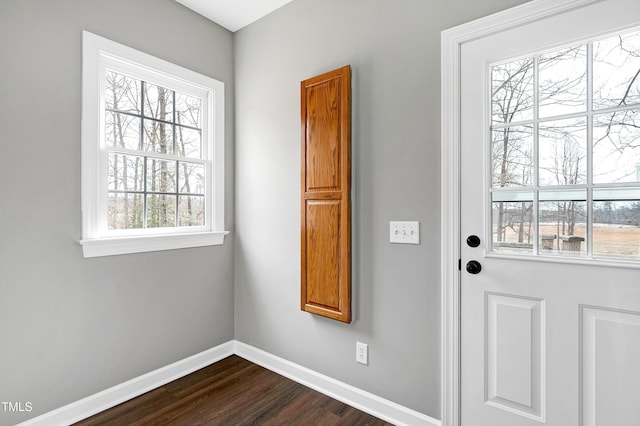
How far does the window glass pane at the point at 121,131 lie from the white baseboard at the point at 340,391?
1.77 meters

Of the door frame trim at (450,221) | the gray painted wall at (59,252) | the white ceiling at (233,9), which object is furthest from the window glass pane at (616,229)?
the gray painted wall at (59,252)

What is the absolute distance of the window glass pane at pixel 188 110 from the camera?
8.00ft

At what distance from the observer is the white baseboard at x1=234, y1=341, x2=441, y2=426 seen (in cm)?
178

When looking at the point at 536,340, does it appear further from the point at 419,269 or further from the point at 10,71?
the point at 10,71

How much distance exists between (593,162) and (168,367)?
2.72m

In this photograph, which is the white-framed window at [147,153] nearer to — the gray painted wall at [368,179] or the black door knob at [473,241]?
the gray painted wall at [368,179]

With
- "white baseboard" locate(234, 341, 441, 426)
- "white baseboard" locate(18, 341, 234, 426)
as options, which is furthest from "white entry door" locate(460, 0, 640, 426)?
"white baseboard" locate(18, 341, 234, 426)

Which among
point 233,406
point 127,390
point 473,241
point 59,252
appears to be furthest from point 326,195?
point 127,390

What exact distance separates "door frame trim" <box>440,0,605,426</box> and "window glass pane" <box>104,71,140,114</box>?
6.40 feet

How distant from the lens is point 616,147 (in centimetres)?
129

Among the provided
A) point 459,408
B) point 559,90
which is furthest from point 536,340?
point 559,90

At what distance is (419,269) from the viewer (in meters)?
1.76

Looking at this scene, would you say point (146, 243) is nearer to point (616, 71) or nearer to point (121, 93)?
point (121, 93)

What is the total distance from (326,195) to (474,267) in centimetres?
93
